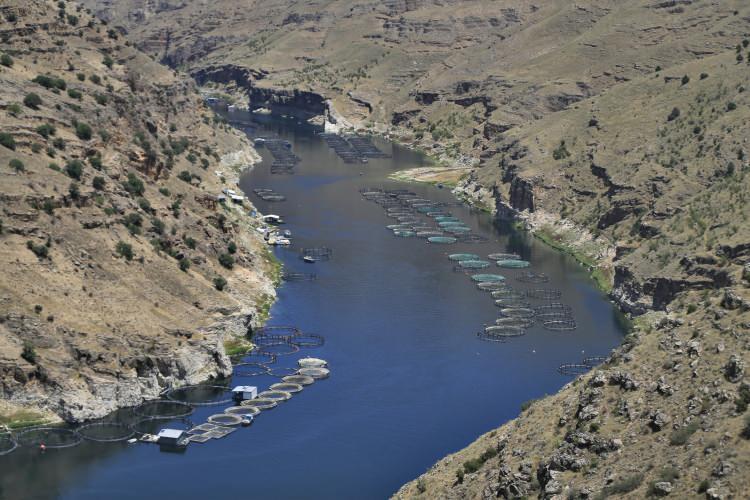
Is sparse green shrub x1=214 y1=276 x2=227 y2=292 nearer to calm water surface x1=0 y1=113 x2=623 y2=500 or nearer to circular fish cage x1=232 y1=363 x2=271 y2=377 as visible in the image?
calm water surface x1=0 y1=113 x2=623 y2=500

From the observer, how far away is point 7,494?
113938 mm

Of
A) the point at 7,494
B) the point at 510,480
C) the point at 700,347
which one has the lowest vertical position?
the point at 7,494

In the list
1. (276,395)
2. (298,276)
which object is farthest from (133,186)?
(276,395)

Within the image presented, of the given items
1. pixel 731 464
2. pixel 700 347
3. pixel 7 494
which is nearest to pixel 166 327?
pixel 7 494

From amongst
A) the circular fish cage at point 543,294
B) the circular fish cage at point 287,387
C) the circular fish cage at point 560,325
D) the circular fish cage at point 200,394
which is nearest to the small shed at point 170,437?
the circular fish cage at point 200,394

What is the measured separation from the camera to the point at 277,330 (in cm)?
16038

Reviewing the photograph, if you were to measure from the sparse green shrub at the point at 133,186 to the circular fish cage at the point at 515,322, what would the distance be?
48.3 m

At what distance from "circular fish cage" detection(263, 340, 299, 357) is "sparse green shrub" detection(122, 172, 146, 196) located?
29.4m

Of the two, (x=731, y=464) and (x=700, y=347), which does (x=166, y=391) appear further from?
(x=731, y=464)

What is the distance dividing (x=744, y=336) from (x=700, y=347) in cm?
309

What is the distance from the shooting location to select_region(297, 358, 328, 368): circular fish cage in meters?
147

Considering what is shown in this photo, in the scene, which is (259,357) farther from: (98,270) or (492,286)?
(492,286)

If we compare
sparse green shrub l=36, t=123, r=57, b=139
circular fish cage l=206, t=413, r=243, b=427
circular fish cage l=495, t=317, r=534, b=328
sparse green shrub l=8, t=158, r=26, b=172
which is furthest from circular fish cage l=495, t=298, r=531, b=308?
sparse green shrub l=8, t=158, r=26, b=172

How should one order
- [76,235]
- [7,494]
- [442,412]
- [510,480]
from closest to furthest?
Result: [510,480], [7,494], [442,412], [76,235]
